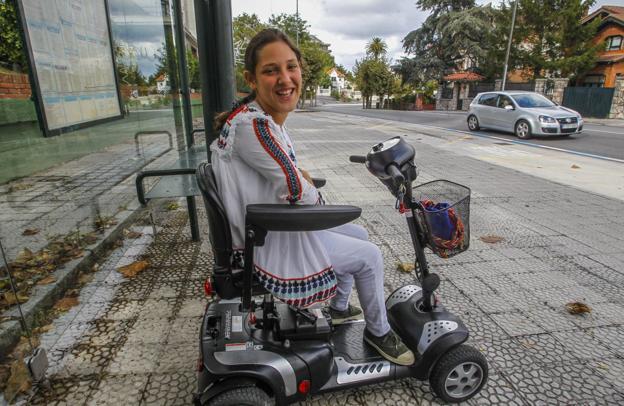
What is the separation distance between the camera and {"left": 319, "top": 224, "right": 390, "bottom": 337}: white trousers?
1.67 meters

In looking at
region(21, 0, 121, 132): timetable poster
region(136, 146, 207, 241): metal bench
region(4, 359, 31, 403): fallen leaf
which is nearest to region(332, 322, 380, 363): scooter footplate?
region(4, 359, 31, 403): fallen leaf

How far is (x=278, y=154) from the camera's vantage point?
149 centimetres

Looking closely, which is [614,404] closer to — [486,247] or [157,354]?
[486,247]

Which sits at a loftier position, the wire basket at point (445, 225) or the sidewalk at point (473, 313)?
the wire basket at point (445, 225)

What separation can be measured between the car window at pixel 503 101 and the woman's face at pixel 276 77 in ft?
42.4

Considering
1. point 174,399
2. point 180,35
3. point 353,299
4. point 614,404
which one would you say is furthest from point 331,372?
point 180,35

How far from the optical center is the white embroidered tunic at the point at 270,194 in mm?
1495

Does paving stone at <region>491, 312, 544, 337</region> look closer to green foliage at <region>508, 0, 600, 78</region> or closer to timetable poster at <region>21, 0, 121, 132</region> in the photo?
timetable poster at <region>21, 0, 121, 132</region>

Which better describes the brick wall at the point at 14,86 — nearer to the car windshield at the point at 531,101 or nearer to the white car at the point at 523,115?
the white car at the point at 523,115

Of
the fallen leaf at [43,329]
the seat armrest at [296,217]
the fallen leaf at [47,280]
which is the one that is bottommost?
the fallen leaf at [43,329]

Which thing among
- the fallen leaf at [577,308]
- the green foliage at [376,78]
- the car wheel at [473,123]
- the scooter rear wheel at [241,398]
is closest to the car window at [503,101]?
the car wheel at [473,123]

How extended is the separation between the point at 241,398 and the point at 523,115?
12.9 meters

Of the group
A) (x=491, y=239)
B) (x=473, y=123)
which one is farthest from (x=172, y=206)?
(x=473, y=123)

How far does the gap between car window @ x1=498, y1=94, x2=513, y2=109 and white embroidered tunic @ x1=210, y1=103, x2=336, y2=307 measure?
43.1 feet
